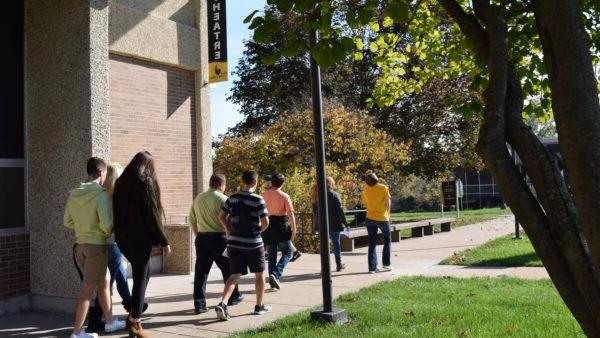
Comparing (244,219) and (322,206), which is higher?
(322,206)

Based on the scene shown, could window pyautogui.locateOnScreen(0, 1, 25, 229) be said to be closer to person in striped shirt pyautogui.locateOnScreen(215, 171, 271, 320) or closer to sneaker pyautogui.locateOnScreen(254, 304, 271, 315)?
person in striped shirt pyautogui.locateOnScreen(215, 171, 271, 320)

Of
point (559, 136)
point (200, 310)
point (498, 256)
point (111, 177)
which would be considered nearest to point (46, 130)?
point (111, 177)

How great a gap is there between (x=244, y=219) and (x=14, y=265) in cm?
292

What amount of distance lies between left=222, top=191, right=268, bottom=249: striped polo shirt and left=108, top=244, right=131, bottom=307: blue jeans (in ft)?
4.04

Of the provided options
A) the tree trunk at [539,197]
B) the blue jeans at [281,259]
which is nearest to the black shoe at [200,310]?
the blue jeans at [281,259]

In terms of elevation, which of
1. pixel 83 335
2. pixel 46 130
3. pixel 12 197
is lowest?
pixel 83 335

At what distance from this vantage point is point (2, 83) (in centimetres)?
718

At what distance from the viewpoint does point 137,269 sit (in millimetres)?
5738

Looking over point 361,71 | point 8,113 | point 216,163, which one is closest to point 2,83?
point 8,113

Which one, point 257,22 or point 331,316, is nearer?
point 257,22

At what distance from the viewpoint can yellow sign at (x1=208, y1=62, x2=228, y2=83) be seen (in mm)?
10702

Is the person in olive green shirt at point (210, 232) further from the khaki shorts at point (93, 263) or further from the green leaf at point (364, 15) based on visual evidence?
the green leaf at point (364, 15)

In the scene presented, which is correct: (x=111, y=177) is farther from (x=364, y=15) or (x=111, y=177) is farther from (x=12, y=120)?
(x=364, y=15)

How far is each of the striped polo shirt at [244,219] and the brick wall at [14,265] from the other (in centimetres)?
261
